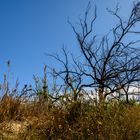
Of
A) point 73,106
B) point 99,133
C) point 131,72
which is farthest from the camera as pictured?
point 131,72

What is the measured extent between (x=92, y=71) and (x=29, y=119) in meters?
16.3

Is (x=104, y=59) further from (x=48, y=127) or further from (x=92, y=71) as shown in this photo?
(x=48, y=127)

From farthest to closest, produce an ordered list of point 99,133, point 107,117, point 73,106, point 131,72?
point 131,72, point 73,106, point 107,117, point 99,133

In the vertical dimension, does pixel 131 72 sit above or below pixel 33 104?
above

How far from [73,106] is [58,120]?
22.9 inches

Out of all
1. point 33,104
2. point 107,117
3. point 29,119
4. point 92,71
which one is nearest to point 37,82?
point 33,104

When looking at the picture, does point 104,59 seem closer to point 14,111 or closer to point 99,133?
point 14,111

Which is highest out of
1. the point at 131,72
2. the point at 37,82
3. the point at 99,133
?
the point at 131,72

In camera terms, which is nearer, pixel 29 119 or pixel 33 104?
pixel 29 119

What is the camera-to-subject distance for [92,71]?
904 inches

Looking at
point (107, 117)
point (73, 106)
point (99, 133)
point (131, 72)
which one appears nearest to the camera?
point (99, 133)

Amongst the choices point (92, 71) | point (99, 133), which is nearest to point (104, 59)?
point (92, 71)

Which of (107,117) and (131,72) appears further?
(131,72)

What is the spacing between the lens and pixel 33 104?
301 inches
